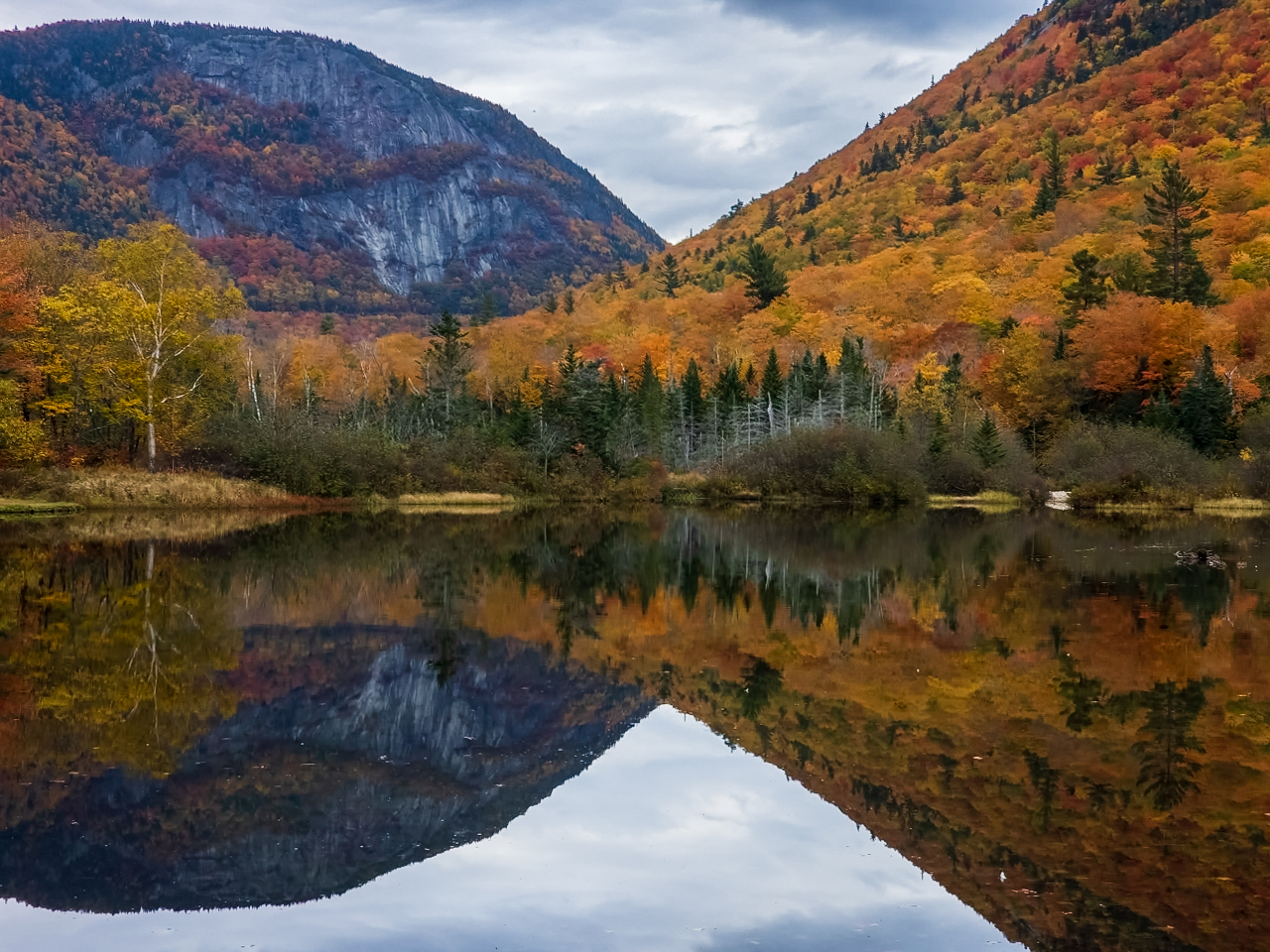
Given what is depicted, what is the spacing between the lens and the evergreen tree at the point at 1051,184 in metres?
108

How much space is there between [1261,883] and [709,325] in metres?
96.4

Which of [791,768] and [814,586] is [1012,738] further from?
[814,586]

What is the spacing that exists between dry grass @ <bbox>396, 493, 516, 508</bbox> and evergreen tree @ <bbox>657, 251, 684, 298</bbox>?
230 ft

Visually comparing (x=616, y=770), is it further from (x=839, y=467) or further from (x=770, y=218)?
(x=770, y=218)

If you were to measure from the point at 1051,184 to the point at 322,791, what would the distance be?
116 metres

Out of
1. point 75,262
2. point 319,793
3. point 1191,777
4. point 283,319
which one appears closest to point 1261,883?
point 1191,777

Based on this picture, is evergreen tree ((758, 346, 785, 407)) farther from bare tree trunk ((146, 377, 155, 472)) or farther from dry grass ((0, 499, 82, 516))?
dry grass ((0, 499, 82, 516))

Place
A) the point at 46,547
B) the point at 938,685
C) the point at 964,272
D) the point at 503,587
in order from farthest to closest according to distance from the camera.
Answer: the point at 964,272, the point at 46,547, the point at 503,587, the point at 938,685

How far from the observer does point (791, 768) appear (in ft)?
29.1

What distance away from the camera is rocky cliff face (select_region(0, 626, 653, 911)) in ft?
21.5

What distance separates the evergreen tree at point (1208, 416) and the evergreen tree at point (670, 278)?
67.2 metres

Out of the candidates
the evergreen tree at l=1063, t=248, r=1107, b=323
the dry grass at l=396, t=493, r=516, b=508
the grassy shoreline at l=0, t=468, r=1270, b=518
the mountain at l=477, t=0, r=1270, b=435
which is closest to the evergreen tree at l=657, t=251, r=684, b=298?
the mountain at l=477, t=0, r=1270, b=435

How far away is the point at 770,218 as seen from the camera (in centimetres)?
15612

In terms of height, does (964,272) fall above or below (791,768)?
above
